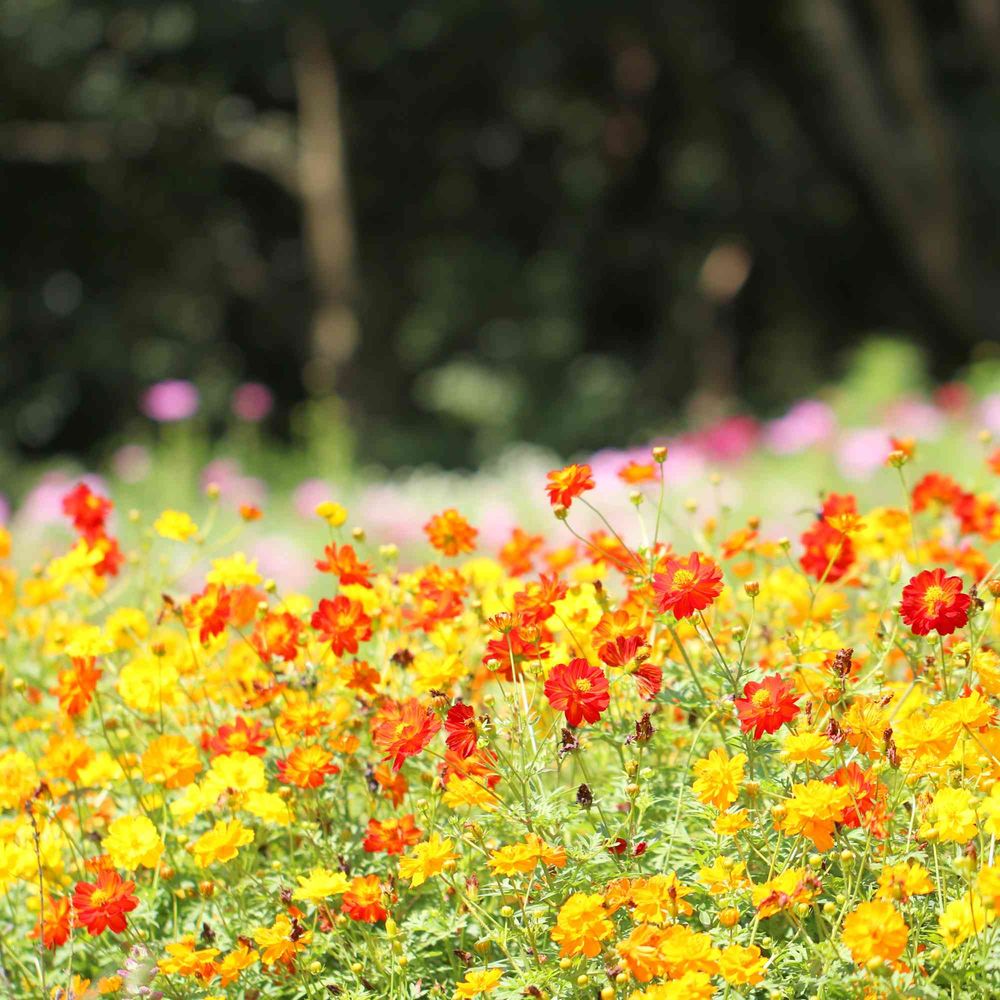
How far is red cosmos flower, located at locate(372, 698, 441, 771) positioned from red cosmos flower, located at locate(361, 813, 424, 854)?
0.33 ft

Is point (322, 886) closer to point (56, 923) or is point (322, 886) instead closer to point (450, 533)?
point (56, 923)

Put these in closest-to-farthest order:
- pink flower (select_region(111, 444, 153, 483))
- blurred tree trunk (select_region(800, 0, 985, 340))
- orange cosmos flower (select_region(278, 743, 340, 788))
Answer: orange cosmos flower (select_region(278, 743, 340, 788)), pink flower (select_region(111, 444, 153, 483)), blurred tree trunk (select_region(800, 0, 985, 340))

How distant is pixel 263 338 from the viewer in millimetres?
13508

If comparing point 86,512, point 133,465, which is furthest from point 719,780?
point 133,465

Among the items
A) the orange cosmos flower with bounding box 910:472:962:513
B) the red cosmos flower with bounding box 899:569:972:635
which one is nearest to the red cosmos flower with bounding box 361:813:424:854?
the red cosmos flower with bounding box 899:569:972:635

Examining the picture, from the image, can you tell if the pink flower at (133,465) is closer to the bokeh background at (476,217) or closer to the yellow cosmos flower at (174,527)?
the bokeh background at (476,217)

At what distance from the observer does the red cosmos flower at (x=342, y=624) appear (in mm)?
1755

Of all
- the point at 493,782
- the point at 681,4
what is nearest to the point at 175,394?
the point at 493,782

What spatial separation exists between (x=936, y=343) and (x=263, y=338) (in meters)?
6.47

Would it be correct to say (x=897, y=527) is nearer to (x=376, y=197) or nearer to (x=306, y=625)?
(x=306, y=625)

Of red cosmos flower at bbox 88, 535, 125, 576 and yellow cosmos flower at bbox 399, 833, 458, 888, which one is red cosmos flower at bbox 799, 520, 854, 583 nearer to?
yellow cosmos flower at bbox 399, 833, 458, 888

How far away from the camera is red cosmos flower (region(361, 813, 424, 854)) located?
5.35 feet

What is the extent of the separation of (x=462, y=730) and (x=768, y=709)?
0.32m

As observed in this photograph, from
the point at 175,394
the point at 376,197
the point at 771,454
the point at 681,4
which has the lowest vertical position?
the point at 771,454
